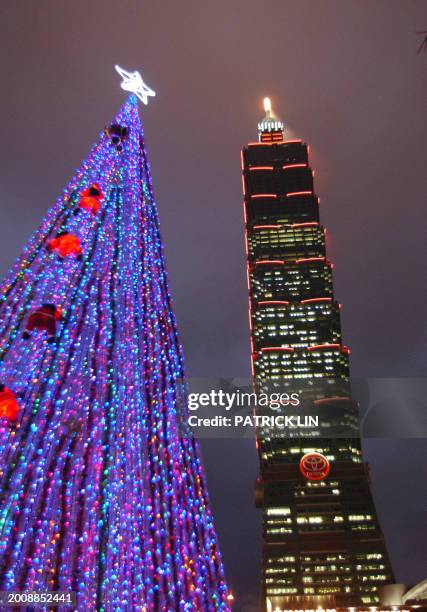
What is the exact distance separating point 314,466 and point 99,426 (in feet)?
158

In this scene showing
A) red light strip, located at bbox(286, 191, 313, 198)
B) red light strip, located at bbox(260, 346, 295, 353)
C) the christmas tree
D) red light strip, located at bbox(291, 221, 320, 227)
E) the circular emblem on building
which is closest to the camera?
the christmas tree

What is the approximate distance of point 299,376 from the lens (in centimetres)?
6769

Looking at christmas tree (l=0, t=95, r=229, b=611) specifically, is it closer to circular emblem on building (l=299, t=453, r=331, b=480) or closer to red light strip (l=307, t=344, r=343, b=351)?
circular emblem on building (l=299, t=453, r=331, b=480)

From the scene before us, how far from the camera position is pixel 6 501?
11.7 ft

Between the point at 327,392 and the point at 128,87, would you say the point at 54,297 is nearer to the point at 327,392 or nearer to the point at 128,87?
the point at 128,87

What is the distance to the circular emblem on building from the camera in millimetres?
47812

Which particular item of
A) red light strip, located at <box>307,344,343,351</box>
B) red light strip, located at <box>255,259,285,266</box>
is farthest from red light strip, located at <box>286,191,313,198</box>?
red light strip, located at <box>307,344,343,351</box>

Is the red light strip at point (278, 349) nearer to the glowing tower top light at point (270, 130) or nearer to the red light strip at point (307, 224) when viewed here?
the red light strip at point (307, 224)

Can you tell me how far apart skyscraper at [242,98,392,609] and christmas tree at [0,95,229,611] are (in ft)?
123

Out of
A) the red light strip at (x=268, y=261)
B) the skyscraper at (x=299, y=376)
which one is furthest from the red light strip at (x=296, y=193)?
the red light strip at (x=268, y=261)

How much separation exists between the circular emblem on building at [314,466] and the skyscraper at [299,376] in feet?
1.16

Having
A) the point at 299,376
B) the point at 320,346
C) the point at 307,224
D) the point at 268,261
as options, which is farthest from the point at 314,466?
the point at 307,224

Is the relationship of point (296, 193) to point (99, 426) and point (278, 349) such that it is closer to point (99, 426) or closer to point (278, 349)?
point (278, 349)

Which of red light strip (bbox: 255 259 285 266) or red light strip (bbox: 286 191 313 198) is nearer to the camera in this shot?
red light strip (bbox: 255 259 285 266)
